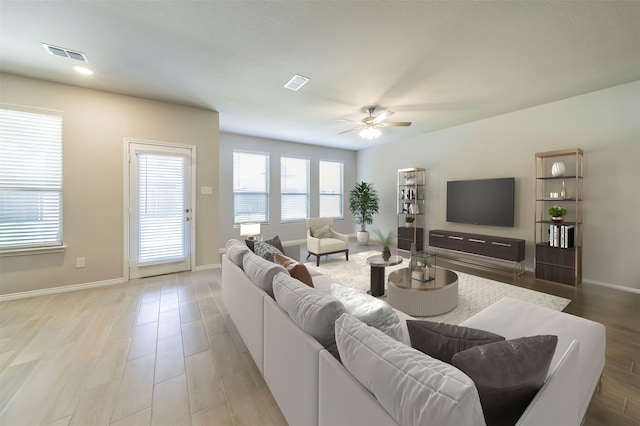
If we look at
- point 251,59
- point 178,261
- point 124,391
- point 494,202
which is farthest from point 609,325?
point 178,261

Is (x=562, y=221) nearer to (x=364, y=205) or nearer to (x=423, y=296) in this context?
(x=423, y=296)

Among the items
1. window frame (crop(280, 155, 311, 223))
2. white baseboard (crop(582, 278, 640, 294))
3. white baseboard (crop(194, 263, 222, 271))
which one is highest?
window frame (crop(280, 155, 311, 223))

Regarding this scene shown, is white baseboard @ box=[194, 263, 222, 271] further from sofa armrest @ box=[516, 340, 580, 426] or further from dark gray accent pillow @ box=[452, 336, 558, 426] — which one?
sofa armrest @ box=[516, 340, 580, 426]

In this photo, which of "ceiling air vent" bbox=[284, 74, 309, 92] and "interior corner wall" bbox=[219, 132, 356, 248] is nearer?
"ceiling air vent" bbox=[284, 74, 309, 92]

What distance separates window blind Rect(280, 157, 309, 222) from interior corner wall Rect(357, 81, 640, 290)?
11.8 ft

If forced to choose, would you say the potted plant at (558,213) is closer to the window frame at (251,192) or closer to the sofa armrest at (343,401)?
the sofa armrest at (343,401)

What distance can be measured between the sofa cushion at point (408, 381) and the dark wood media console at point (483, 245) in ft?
14.7

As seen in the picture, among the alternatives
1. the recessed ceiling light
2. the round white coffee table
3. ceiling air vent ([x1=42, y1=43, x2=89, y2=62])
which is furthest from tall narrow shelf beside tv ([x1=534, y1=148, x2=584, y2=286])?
the recessed ceiling light

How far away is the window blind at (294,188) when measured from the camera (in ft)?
22.7

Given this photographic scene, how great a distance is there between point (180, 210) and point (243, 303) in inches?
115

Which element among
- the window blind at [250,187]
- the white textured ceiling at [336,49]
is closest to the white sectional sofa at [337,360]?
the white textured ceiling at [336,49]

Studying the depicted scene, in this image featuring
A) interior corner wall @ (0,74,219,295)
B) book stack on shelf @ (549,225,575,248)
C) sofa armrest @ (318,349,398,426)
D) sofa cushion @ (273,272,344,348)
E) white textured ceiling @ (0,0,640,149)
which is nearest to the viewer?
sofa armrest @ (318,349,398,426)

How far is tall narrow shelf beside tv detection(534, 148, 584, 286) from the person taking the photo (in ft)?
12.0

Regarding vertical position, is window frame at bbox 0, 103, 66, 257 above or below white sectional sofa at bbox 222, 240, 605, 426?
above
